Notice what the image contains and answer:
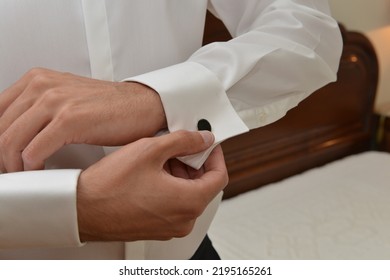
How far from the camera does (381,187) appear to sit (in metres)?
1.83

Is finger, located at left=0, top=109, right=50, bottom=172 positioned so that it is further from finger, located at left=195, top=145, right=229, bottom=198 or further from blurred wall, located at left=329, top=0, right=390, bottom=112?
blurred wall, located at left=329, top=0, right=390, bottom=112

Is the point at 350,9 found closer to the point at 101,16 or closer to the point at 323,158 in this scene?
the point at 323,158

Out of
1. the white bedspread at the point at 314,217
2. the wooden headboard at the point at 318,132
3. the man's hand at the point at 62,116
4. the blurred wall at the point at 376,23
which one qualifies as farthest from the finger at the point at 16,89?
the blurred wall at the point at 376,23

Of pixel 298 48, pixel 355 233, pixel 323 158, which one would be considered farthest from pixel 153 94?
pixel 323 158

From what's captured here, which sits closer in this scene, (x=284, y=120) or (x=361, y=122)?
(x=284, y=120)

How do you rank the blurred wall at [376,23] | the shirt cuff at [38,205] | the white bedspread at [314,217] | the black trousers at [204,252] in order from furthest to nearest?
1. the blurred wall at [376,23]
2. the white bedspread at [314,217]
3. the black trousers at [204,252]
4. the shirt cuff at [38,205]

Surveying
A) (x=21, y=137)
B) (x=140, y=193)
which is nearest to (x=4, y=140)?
(x=21, y=137)

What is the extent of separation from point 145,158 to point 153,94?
11 centimetres

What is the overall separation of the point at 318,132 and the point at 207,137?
158 cm

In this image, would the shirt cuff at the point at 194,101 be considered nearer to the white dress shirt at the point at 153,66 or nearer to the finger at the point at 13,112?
the white dress shirt at the point at 153,66

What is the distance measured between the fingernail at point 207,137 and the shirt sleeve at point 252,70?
21mm

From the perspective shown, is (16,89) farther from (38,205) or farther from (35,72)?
(38,205)

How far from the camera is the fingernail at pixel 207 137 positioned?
0.61m

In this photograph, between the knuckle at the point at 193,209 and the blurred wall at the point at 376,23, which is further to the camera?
the blurred wall at the point at 376,23
